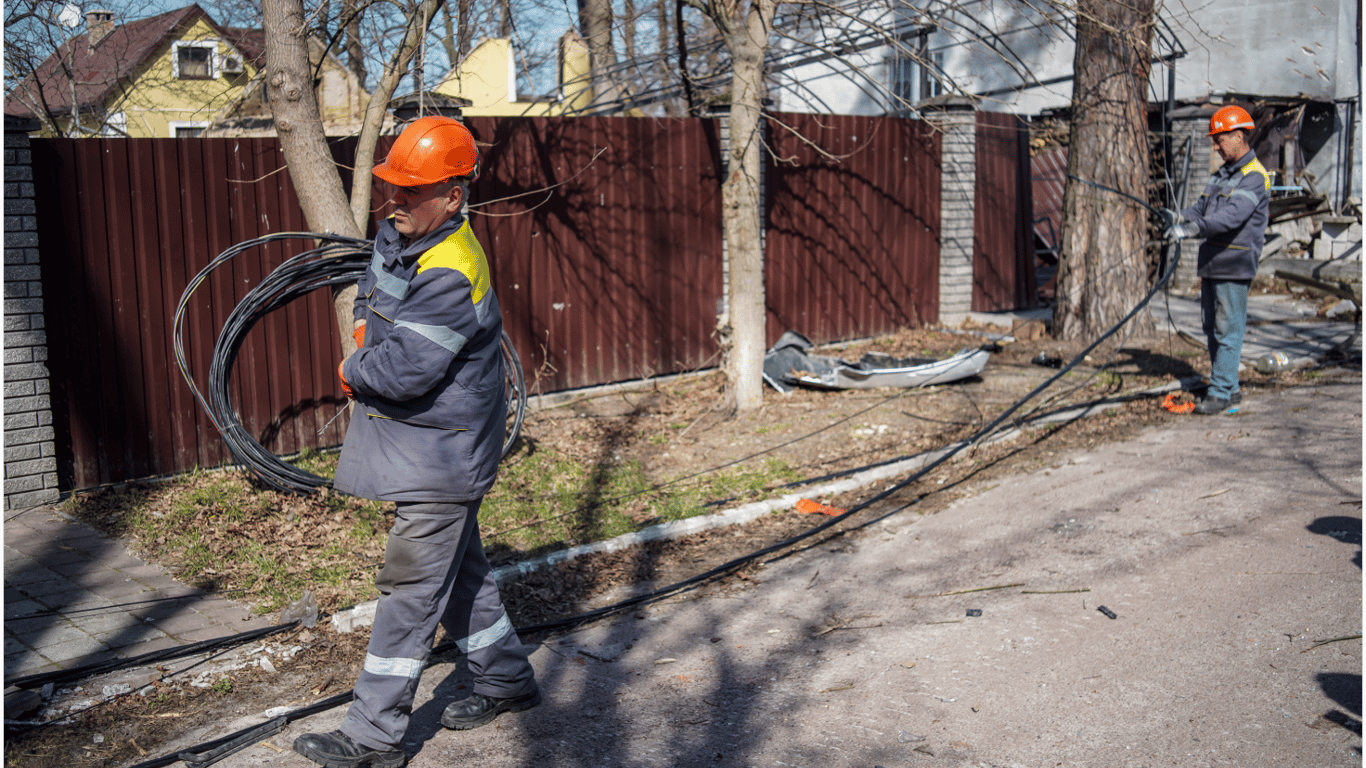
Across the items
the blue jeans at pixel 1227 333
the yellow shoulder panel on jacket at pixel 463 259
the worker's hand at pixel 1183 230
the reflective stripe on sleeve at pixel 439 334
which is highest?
the worker's hand at pixel 1183 230

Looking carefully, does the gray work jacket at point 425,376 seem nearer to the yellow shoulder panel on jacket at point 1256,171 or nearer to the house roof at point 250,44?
the house roof at point 250,44

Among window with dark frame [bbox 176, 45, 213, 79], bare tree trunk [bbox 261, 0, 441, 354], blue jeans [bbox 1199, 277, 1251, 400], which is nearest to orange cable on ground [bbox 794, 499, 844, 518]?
bare tree trunk [bbox 261, 0, 441, 354]

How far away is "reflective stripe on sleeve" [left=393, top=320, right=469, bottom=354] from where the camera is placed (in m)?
3.06

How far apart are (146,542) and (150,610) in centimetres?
99

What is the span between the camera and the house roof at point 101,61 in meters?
11.5

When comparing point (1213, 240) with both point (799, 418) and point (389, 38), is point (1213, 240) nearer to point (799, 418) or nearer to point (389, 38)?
point (799, 418)

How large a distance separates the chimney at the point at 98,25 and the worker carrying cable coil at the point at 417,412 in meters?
10.4

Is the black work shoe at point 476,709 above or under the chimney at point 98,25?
under

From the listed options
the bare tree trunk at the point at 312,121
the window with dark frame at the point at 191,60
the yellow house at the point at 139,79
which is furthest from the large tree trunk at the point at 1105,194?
the window with dark frame at the point at 191,60

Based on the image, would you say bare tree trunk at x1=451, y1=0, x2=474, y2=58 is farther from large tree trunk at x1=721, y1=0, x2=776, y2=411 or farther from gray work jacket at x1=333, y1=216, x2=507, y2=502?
gray work jacket at x1=333, y1=216, x2=507, y2=502

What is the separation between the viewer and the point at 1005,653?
395cm

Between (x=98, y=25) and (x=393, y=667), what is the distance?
11.3m

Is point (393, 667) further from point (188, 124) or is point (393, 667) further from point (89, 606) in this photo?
point (188, 124)

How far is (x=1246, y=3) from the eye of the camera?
16797mm
